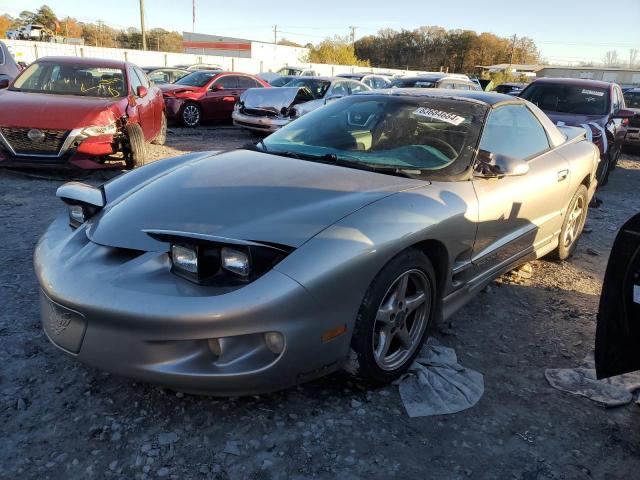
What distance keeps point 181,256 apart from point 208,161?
1236 mm

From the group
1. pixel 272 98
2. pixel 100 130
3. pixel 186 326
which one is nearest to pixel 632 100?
pixel 272 98

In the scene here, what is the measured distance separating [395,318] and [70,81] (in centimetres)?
661

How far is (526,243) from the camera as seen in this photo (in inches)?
144

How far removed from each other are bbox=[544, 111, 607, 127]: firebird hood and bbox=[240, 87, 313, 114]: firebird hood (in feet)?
16.9

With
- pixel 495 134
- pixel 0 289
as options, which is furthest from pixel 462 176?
pixel 0 289

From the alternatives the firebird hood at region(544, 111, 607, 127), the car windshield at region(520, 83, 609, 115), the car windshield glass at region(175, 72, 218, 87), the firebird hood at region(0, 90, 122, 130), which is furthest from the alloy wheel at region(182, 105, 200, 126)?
the firebird hood at region(544, 111, 607, 127)

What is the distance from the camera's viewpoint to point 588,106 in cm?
846

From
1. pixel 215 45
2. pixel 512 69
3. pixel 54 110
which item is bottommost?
pixel 54 110

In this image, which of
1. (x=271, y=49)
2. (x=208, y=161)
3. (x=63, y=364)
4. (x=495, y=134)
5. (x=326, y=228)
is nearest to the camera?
(x=326, y=228)

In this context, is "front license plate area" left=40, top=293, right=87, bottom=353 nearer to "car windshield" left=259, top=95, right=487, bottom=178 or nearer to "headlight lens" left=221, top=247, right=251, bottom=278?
"headlight lens" left=221, top=247, right=251, bottom=278

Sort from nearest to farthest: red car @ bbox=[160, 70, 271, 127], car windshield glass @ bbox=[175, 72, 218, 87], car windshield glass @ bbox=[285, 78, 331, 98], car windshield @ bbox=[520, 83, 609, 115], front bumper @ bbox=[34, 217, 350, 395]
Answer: front bumper @ bbox=[34, 217, 350, 395] < car windshield @ bbox=[520, 83, 609, 115] < car windshield glass @ bbox=[285, 78, 331, 98] < red car @ bbox=[160, 70, 271, 127] < car windshield glass @ bbox=[175, 72, 218, 87]

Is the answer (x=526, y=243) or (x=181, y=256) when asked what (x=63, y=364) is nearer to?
(x=181, y=256)

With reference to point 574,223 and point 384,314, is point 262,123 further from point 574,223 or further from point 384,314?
point 384,314

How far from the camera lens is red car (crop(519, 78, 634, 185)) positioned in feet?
26.2
